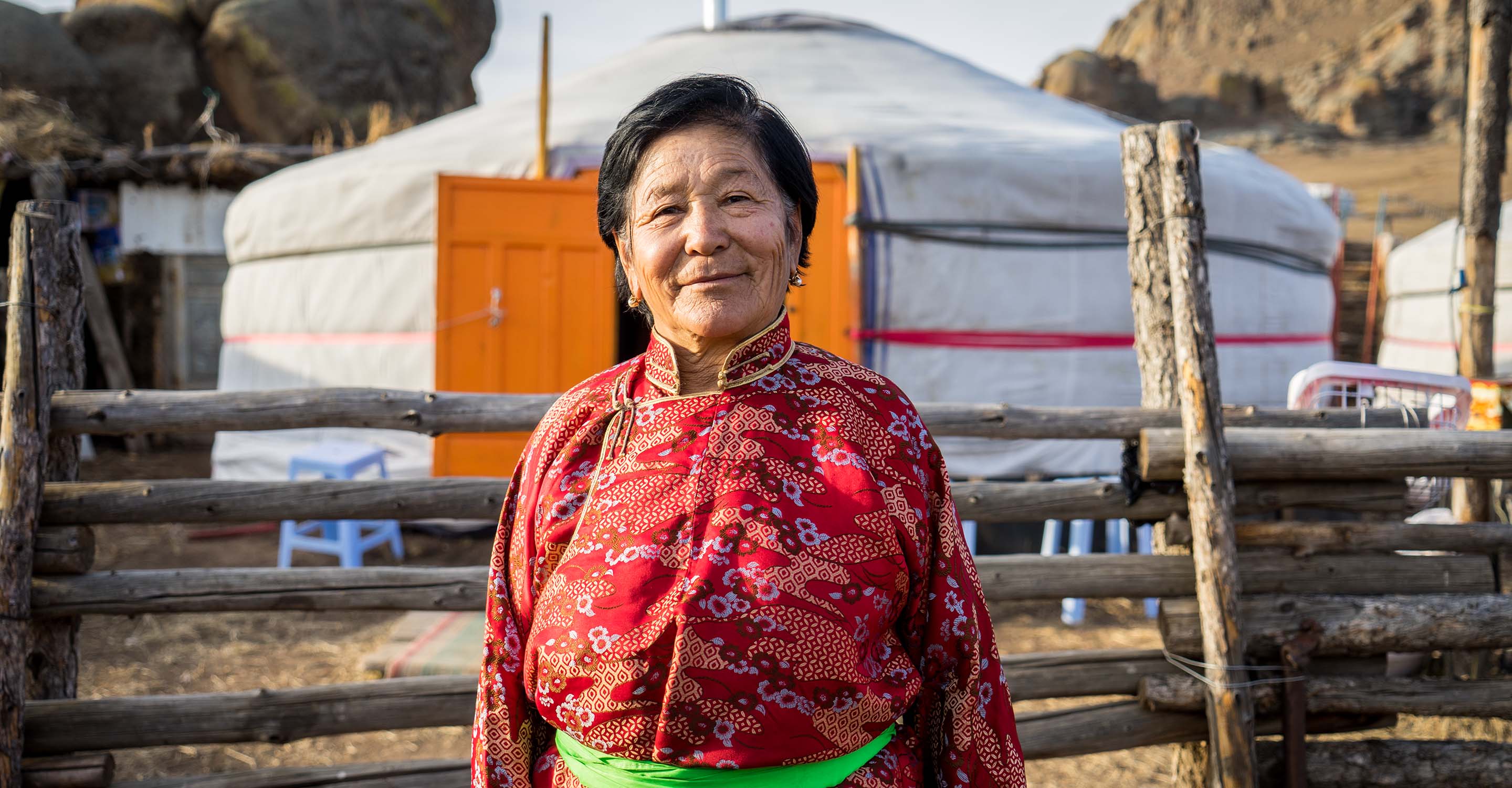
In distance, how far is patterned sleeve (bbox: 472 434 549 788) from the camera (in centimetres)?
125

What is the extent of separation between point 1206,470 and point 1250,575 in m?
0.37

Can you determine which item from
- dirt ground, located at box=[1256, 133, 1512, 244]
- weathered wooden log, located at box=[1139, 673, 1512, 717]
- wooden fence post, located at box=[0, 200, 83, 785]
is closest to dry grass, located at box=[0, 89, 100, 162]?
wooden fence post, located at box=[0, 200, 83, 785]

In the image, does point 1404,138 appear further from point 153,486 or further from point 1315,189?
point 153,486

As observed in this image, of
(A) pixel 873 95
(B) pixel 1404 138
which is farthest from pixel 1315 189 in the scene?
(B) pixel 1404 138

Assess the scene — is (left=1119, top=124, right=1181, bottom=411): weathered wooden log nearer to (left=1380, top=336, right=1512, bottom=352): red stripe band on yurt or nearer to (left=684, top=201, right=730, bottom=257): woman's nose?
(left=684, top=201, right=730, bottom=257): woman's nose

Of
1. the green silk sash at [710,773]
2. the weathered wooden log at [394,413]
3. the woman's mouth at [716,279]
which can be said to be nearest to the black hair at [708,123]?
the woman's mouth at [716,279]

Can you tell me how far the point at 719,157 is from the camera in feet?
3.91

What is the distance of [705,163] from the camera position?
119 cm

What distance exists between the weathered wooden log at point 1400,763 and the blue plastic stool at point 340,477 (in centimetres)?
354

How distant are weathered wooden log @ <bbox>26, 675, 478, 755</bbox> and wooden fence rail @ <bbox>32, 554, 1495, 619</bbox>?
0.20m

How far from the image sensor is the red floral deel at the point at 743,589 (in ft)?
3.55

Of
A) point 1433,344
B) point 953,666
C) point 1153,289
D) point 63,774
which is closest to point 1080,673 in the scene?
point 1153,289

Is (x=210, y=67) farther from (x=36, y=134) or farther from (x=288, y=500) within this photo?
(x=288, y=500)

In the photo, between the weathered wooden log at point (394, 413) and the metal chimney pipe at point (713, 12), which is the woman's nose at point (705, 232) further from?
the metal chimney pipe at point (713, 12)
